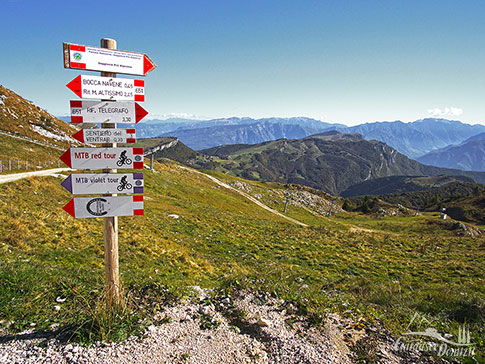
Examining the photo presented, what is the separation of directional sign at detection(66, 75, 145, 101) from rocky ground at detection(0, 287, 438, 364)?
18.8ft

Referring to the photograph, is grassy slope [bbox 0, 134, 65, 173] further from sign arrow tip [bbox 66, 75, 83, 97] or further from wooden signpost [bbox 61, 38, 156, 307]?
sign arrow tip [bbox 66, 75, 83, 97]

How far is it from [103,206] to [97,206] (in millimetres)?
140

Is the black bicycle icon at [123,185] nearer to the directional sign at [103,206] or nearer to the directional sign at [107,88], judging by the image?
the directional sign at [103,206]

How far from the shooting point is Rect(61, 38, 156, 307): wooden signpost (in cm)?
581

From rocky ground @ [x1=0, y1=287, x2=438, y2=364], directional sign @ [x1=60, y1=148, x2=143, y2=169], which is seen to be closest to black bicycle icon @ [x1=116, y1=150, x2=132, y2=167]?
directional sign @ [x1=60, y1=148, x2=143, y2=169]

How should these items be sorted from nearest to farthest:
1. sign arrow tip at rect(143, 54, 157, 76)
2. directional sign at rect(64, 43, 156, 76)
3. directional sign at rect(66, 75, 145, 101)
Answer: directional sign at rect(64, 43, 156, 76)
directional sign at rect(66, 75, 145, 101)
sign arrow tip at rect(143, 54, 157, 76)

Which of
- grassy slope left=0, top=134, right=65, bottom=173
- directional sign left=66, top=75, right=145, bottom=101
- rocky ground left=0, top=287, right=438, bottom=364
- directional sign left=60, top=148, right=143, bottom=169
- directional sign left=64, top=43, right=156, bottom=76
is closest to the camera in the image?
rocky ground left=0, top=287, right=438, bottom=364

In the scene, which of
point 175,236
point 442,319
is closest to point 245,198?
point 175,236

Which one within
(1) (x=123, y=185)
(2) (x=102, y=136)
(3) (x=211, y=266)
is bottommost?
(3) (x=211, y=266)

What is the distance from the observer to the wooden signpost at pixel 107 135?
19.1 ft

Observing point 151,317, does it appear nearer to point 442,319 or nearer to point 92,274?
point 92,274

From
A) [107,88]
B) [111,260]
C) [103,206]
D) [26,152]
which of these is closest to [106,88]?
[107,88]

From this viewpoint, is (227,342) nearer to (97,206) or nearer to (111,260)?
(111,260)

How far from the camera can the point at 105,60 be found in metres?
5.89
